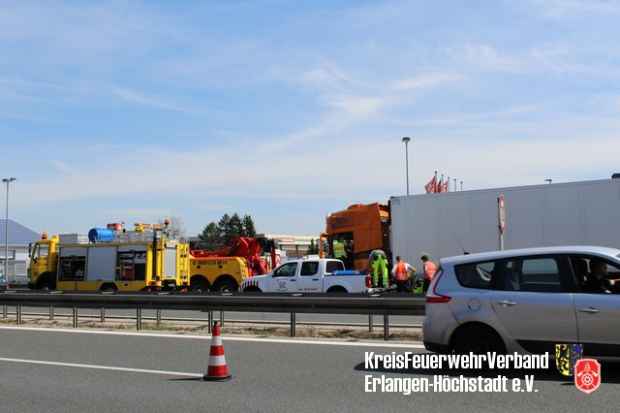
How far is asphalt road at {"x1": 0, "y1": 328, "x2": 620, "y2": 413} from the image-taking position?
7.41 meters

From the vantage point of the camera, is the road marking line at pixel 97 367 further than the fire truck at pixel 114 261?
No

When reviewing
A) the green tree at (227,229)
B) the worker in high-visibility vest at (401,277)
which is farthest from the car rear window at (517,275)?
the green tree at (227,229)

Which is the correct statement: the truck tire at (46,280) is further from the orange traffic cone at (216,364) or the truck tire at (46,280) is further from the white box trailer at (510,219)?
the orange traffic cone at (216,364)

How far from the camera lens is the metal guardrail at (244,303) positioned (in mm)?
13109

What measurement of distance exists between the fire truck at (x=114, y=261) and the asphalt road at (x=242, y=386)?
14.7 meters

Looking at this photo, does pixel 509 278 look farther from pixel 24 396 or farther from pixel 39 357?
pixel 39 357

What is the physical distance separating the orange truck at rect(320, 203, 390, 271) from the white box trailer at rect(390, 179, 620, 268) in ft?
3.96

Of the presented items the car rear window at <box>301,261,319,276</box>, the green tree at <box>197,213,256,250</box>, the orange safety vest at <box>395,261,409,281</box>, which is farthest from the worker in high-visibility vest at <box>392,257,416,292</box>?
the green tree at <box>197,213,256,250</box>

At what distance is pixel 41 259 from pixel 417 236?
585 inches

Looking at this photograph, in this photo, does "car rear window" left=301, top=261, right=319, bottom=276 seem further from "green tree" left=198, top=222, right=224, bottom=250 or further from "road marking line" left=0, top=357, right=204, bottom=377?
"green tree" left=198, top=222, right=224, bottom=250

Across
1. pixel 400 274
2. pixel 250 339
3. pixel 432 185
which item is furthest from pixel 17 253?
pixel 250 339

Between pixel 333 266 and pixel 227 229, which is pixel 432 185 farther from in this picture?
pixel 227 229

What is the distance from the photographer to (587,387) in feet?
25.8

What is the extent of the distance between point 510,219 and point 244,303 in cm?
1036
